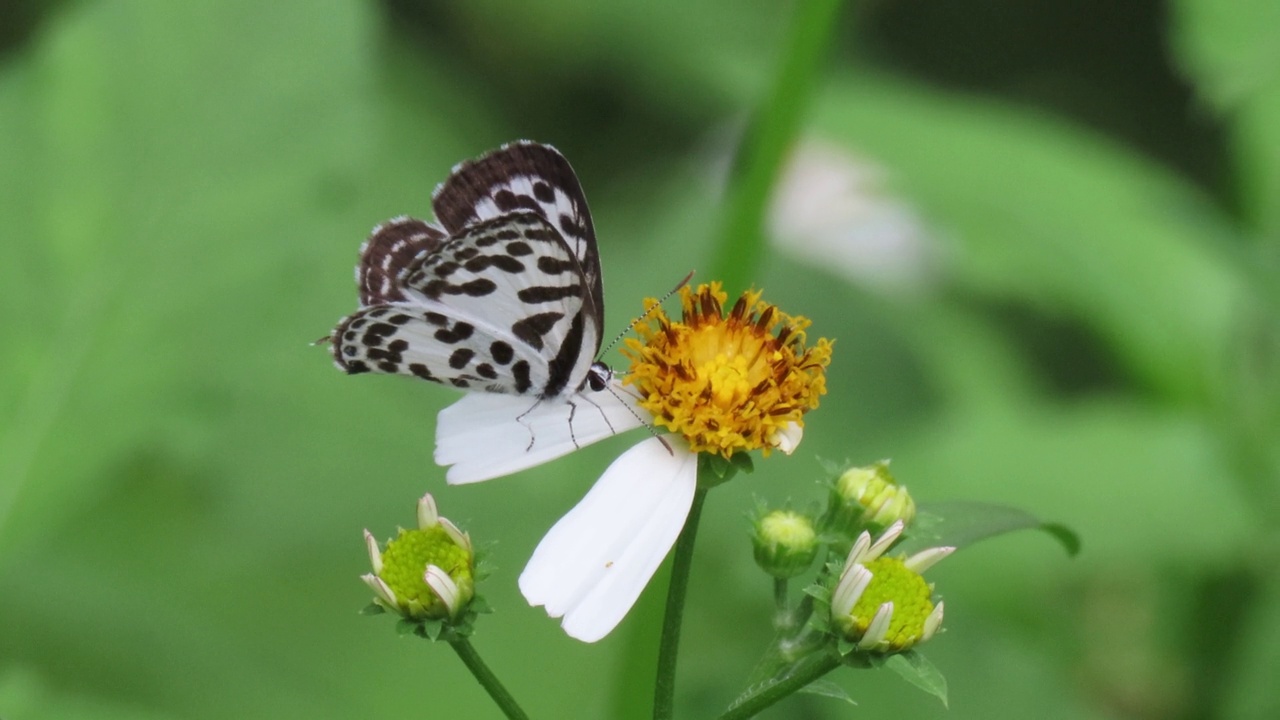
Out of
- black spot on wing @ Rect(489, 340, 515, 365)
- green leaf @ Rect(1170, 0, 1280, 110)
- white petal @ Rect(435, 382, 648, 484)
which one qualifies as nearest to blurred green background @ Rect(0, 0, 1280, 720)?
green leaf @ Rect(1170, 0, 1280, 110)

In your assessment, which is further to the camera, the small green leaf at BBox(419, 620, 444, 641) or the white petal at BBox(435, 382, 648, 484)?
the white petal at BBox(435, 382, 648, 484)

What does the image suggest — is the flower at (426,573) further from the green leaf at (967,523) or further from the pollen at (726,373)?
the green leaf at (967,523)

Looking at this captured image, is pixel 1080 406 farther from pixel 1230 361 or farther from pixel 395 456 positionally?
pixel 395 456

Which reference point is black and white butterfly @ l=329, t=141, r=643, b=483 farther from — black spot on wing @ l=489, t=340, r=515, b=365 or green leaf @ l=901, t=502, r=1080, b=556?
green leaf @ l=901, t=502, r=1080, b=556

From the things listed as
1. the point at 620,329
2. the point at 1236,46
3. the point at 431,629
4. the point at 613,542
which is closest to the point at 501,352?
the point at 613,542

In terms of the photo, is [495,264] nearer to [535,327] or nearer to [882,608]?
[535,327]
